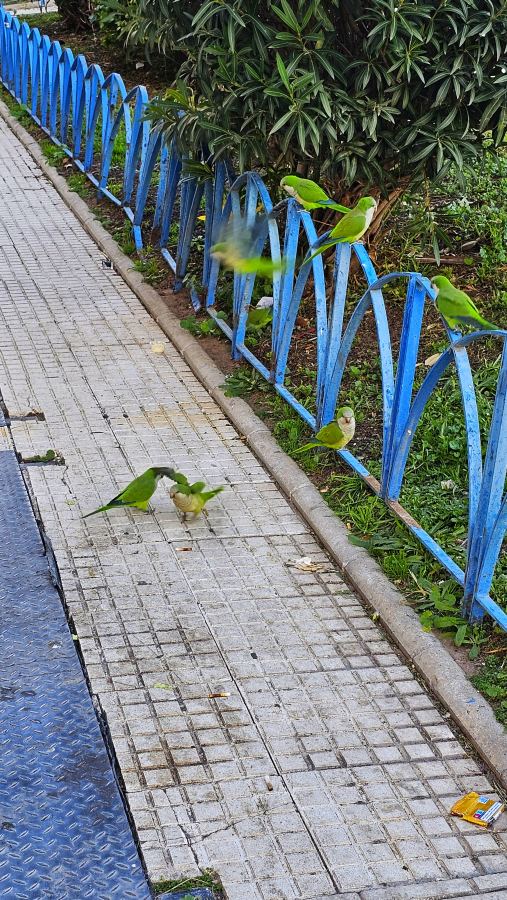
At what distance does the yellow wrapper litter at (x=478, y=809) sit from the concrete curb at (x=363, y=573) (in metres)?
0.09

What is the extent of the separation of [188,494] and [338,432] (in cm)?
74

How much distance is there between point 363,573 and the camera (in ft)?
14.1

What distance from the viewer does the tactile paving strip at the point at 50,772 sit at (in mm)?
2912

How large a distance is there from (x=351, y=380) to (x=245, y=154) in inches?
54.2

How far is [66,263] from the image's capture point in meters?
8.23

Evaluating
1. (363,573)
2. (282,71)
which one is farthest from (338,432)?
(282,71)

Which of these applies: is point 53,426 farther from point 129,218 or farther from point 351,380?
point 129,218

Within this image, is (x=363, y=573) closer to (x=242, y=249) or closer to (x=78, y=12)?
(x=242, y=249)

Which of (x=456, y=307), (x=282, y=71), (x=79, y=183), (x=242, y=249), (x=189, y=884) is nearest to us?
(x=189, y=884)

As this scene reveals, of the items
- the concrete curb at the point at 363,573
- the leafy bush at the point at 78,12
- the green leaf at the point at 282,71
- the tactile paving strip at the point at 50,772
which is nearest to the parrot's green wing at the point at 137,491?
the tactile paving strip at the point at 50,772

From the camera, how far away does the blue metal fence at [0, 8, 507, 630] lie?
3.77 m

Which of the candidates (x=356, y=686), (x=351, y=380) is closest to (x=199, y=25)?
(x=351, y=380)

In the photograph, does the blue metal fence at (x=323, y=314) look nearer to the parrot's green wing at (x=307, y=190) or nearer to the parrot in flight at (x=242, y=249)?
the parrot's green wing at (x=307, y=190)

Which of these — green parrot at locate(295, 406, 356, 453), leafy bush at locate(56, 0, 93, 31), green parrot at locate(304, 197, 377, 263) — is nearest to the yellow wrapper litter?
green parrot at locate(295, 406, 356, 453)
